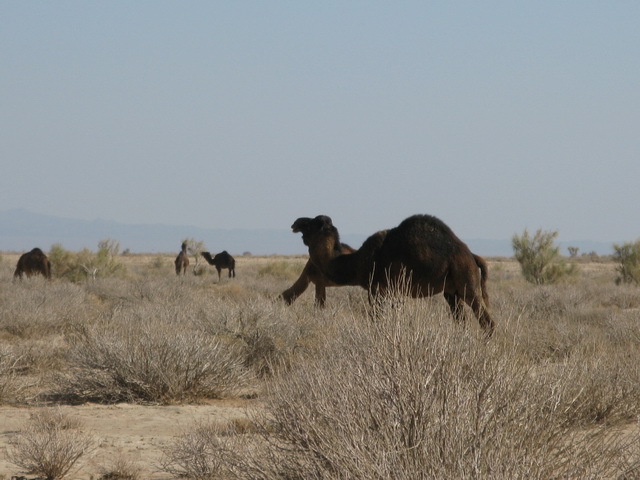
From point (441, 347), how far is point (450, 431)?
963 mm

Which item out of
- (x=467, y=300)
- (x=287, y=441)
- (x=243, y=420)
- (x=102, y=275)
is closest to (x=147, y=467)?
(x=243, y=420)

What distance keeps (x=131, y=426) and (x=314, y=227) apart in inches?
226

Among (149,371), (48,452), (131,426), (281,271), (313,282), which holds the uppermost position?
(281,271)

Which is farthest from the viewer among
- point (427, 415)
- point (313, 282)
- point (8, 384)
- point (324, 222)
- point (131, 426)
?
point (313, 282)

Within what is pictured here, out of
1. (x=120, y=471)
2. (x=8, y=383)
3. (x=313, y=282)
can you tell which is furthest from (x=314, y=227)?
(x=120, y=471)

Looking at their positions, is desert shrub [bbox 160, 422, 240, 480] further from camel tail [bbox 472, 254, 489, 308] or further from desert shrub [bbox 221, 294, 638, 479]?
camel tail [bbox 472, 254, 489, 308]

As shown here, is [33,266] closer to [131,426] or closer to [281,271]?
[281,271]

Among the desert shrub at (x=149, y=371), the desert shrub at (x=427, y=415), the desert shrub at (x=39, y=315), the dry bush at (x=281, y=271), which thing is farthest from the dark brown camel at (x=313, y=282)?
the dry bush at (x=281, y=271)

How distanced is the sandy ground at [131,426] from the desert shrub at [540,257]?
2793 cm

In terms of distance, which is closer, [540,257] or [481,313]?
[481,313]

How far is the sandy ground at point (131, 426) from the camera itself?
23.4 feet

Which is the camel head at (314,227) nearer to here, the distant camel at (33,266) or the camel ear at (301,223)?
the camel ear at (301,223)

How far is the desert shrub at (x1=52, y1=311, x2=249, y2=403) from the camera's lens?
395 inches

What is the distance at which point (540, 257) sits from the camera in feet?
121
